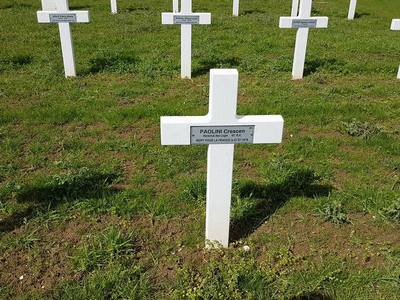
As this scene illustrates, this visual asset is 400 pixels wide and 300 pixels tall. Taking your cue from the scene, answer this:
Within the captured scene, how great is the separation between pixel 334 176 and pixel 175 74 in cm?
416

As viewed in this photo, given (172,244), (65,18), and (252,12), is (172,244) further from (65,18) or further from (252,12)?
(252,12)

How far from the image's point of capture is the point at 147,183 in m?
4.29

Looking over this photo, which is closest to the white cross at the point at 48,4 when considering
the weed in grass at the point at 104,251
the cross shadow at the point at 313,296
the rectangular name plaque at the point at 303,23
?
the rectangular name plaque at the point at 303,23

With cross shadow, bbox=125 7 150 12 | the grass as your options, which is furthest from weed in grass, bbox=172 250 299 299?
cross shadow, bbox=125 7 150 12

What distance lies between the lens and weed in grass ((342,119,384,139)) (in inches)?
211

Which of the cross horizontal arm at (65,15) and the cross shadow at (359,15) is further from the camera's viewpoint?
the cross shadow at (359,15)

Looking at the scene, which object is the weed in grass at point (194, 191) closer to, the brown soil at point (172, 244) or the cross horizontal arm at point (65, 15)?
the brown soil at point (172, 244)

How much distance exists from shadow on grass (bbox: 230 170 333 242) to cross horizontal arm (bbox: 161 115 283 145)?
0.96 m

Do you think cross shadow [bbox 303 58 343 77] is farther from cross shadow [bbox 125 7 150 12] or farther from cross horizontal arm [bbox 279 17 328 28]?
cross shadow [bbox 125 7 150 12]

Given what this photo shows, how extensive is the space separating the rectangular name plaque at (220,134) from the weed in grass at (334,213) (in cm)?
126

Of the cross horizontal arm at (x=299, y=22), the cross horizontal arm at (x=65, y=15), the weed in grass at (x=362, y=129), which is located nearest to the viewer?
the weed in grass at (x=362, y=129)

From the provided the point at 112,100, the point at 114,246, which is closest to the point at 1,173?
the point at 114,246

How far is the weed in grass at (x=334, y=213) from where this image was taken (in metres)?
3.69

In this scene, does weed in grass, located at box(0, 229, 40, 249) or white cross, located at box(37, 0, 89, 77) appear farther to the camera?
white cross, located at box(37, 0, 89, 77)
